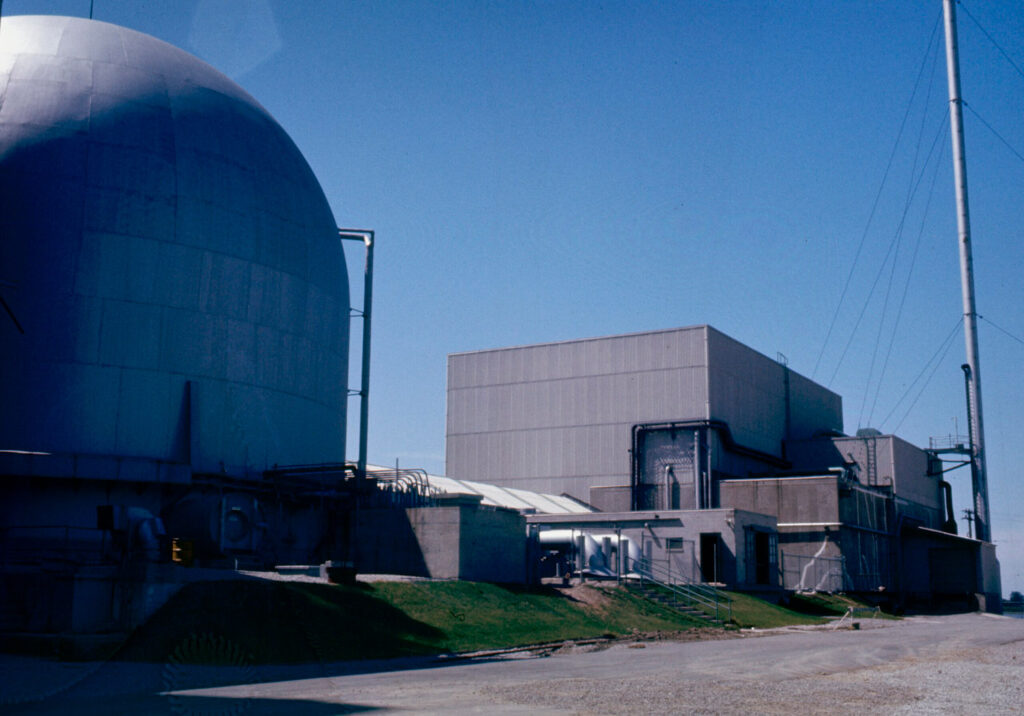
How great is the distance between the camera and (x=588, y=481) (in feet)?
219

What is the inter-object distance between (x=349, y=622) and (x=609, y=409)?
140ft

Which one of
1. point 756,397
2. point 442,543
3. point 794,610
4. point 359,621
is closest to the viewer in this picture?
point 359,621

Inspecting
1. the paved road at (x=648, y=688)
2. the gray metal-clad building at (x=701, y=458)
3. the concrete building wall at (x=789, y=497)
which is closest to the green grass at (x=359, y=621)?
the paved road at (x=648, y=688)

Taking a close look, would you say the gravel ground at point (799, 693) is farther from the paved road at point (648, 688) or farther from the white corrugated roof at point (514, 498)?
the white corrugated roof at point (514, 498)

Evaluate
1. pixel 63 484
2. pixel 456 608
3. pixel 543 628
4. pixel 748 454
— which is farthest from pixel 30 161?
pixel 748 454

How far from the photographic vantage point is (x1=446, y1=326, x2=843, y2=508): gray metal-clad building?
63094 millimetres

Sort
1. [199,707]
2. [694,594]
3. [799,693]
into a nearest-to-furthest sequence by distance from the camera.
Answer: [199,707] → [799,693] → [694,594]

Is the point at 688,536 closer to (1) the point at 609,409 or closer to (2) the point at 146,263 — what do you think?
(1) the point at 609,409

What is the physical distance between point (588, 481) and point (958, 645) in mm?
38044

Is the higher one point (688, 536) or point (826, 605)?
point (688, 536)

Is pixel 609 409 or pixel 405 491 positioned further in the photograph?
pixel 609 409

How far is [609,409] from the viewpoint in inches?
2606

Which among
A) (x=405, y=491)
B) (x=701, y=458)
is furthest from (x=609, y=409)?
(x=405, y=491)

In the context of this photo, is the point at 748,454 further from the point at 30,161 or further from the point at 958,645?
the point at 30,161
